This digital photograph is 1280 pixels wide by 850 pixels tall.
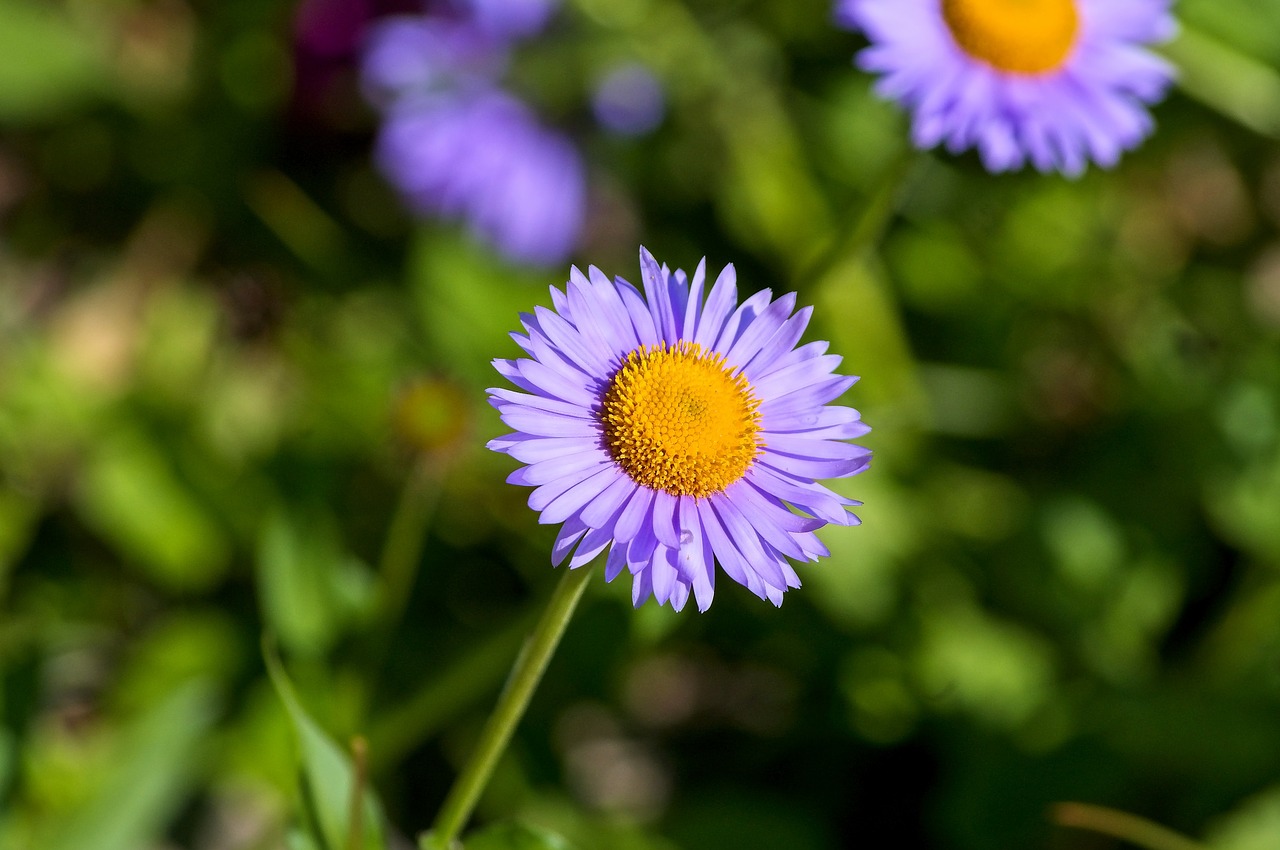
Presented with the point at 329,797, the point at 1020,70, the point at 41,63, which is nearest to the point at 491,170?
the point at 41,63

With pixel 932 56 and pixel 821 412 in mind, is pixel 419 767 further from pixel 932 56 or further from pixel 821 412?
pixel 932 56

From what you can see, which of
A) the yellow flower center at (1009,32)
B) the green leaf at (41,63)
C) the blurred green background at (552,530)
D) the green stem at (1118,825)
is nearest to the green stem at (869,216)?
the blurred green background at (552,530)

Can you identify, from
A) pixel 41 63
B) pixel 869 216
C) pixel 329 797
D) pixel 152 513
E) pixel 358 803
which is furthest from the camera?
pixel 41 63

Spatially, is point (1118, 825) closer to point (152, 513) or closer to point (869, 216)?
point (869, 216)

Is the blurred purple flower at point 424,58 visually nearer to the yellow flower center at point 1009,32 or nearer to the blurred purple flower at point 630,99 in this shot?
the blurred purple flower at point 630,99

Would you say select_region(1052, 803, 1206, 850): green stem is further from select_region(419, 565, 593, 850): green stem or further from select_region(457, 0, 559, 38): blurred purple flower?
select_region(457, 0, 559, 38): blurred purple flower

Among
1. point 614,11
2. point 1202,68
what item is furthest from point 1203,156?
point 614,11

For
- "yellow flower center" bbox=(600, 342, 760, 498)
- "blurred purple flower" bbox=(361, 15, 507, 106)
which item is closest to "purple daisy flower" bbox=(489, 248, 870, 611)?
"yellow flower center" bbox=(600, 342, 760, 498)
